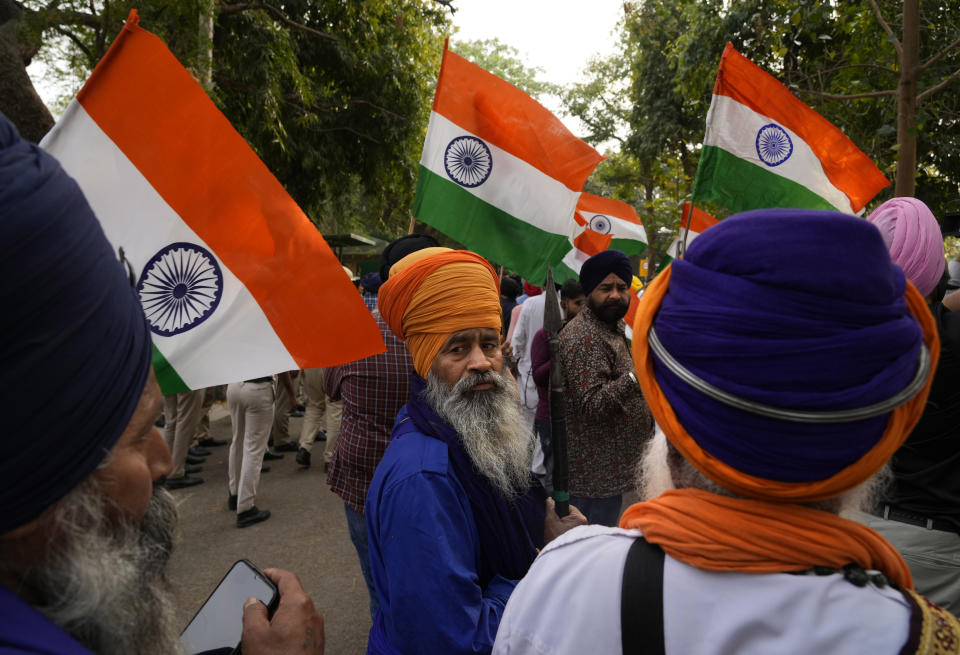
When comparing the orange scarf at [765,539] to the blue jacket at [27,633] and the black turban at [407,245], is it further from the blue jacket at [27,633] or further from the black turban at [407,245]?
the black turban at [407,245]

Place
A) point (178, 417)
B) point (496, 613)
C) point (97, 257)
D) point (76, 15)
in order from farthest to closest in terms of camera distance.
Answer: point (178, 417) < point (76, 15) < point (496, 613) < point (97, 257)

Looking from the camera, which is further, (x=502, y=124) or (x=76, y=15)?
(x=76, y=15)

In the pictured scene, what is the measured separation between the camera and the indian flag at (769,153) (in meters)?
3.99

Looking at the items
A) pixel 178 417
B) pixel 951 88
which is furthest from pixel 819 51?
pixel 178 417

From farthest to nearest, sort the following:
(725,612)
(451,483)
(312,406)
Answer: (312,406), (451,483), (725,612)

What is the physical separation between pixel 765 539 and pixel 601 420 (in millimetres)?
2660

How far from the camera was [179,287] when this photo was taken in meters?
1.97

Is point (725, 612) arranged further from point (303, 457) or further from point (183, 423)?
point (303, 457)

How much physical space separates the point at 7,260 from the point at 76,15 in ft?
21.3

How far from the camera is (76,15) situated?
5590mm

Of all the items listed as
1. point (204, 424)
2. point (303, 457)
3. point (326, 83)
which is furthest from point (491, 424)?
point (326, 83)

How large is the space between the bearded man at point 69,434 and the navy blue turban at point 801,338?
949 mm

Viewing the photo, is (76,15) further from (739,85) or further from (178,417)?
(739,85)

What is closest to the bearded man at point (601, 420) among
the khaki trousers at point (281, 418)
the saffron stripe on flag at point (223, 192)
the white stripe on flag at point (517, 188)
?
the white stripe on flag at point (517, 188)
